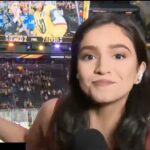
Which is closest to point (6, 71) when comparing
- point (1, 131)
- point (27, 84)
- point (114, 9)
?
point (27, 84)

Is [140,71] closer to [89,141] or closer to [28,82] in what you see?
[89,141]

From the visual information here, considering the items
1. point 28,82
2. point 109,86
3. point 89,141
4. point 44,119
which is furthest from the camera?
point 28,82

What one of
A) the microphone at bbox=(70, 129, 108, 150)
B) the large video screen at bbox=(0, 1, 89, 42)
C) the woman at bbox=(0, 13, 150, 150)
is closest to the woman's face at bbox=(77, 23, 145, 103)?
the woman at bbox=(0, 13, 150, 150)

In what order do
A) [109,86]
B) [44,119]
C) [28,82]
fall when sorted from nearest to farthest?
[109,86] → [44,119] → [28,82]

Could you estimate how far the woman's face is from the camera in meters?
0.75

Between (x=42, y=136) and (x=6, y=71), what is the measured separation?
398 millimetres

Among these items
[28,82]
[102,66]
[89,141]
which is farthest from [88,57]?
[28,82]

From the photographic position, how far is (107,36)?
2.55 ft

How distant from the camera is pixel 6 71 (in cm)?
130

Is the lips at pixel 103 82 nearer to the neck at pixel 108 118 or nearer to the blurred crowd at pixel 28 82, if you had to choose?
the neck at pixel 108 118

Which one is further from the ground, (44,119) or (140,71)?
(140,71)

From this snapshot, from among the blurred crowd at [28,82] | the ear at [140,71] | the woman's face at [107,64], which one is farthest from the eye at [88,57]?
the blurred crowd at [28,82]

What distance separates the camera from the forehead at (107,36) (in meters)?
0.77

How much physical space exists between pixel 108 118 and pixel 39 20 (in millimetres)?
620
